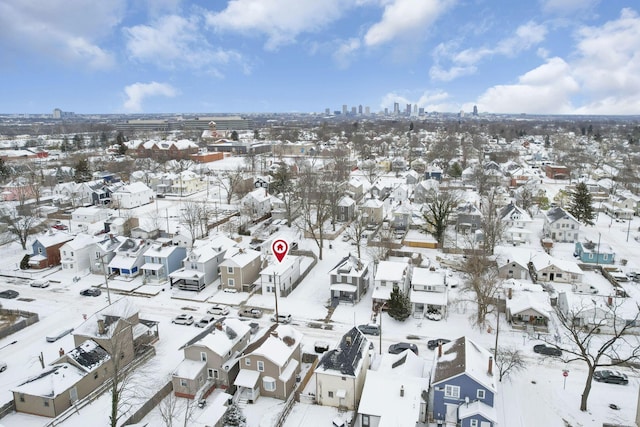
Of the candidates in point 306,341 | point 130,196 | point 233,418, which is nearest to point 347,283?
point 306,341

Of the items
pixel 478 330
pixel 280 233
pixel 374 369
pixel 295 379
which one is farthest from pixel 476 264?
pixel 280 233

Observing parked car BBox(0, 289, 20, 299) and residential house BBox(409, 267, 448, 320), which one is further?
parked car BBox(0, 289, 20, 299)

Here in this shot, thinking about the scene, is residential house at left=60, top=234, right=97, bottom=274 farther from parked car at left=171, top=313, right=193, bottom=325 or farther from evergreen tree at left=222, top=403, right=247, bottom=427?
evergreen tree at left=222, top=403, right=247, bottom=427

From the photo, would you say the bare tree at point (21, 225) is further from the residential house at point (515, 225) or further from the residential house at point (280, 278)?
the residential house at point (515, 225)

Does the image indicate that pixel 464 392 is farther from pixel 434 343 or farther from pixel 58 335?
pixel 58 335

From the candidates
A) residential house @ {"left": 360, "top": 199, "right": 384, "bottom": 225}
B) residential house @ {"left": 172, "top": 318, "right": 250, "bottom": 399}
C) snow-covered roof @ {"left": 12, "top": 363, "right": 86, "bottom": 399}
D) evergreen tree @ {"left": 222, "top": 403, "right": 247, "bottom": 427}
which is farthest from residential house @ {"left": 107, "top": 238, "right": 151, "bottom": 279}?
residential house @ {"left": 360, "top": 199, "right": 384, "bottom": 225}

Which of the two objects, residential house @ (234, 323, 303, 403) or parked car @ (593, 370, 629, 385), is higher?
residential house @ (234, 323, 303, 403)
